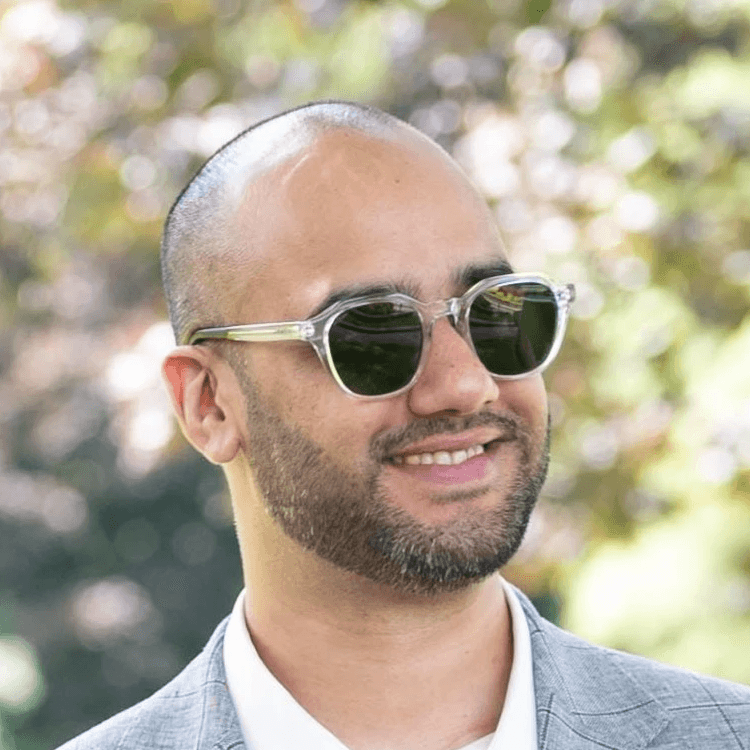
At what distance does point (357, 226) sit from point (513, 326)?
0.28 m

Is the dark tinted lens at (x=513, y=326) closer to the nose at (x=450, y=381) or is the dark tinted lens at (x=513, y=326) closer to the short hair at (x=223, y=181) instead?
the nose at (x=450, y=381)

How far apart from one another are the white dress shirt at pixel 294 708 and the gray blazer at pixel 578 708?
0.02 meters

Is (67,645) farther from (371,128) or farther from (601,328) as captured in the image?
(371,128)

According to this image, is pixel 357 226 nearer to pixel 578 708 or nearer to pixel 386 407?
pixel 386 407

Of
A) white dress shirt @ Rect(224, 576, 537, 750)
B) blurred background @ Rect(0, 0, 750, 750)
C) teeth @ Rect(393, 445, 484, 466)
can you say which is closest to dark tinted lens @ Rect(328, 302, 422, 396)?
teeth @ Rect(393, 445, 484, 466)

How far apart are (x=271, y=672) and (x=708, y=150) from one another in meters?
2.57

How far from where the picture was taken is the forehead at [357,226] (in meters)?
2.12

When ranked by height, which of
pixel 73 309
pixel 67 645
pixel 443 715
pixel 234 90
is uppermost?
pixel 234 90

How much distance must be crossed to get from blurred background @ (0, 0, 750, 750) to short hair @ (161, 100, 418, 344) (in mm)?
1783

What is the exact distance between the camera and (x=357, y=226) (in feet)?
7.06

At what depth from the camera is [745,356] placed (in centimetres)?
392

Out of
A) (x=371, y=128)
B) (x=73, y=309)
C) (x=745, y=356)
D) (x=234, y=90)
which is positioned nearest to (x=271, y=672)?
(x=371, y=128)

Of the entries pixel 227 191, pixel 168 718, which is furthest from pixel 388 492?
pixel 227 191

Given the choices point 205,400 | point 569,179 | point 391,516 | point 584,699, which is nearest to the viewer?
point 391,516
